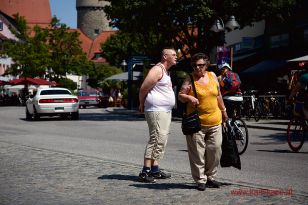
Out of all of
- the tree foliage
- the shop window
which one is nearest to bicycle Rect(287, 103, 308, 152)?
the tree foliage

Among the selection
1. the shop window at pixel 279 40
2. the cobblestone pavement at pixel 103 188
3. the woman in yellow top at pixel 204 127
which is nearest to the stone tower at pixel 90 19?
the shop window at pixel 279 40

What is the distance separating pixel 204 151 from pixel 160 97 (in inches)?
40.3

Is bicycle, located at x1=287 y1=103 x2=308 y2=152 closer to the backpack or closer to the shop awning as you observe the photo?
the backpack

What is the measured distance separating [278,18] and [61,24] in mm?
46665

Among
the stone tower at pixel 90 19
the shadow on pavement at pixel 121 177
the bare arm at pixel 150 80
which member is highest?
the stone tower at pixel 90 19

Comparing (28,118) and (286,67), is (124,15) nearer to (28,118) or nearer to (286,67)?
(28,118)

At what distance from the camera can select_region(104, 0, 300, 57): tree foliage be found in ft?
90.3

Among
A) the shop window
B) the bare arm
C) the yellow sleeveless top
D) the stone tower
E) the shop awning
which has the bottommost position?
the yellow sleeveless top

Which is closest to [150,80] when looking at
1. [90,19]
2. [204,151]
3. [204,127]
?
[204,127]

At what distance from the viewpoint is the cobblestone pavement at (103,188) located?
6797mm

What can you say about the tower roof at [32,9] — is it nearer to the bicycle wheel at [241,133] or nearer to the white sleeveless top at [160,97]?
the bicycle wheel at [241,133]

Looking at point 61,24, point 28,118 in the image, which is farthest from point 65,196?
point 61,24

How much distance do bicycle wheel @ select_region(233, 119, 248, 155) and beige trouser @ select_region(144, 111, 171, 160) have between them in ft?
11.8

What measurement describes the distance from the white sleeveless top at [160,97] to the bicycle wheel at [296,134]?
4.63m
